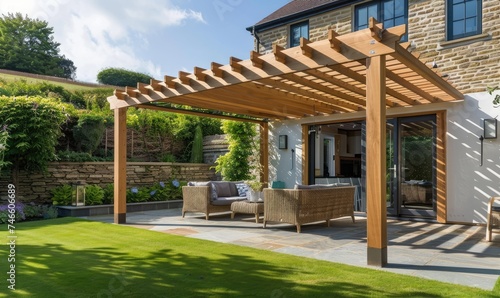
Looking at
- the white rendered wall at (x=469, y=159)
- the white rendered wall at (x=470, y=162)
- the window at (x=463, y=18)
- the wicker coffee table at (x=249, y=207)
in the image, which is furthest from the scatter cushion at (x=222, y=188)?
the window at (x=463, y=18)

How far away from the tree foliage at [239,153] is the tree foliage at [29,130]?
15.6ft

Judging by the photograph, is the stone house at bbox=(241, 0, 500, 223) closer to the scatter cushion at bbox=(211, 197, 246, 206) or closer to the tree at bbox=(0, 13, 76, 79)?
the scatter cushion at bbox=(211, 197, 246, 206)

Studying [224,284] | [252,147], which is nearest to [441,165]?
[252,147]

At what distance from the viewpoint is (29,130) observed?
29.1 feet

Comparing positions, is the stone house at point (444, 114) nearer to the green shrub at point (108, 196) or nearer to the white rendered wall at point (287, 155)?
the white rendered wall at point (287, 155)

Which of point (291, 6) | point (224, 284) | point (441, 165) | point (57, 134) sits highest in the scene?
point (291, 6)

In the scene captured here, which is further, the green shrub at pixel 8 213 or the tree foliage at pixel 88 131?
the tree foliage at pixel 88 131

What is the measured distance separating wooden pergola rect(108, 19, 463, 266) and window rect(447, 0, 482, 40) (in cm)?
152

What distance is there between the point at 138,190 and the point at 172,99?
4.01 metres

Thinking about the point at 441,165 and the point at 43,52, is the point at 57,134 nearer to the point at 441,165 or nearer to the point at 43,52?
the point at 441,165

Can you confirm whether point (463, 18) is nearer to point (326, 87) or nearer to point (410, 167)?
point (410, 167)

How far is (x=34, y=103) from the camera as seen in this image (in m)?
9.08

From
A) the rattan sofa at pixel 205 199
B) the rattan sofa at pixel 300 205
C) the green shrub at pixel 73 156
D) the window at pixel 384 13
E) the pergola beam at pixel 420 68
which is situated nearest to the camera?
the pergola beam at pixel 420 68

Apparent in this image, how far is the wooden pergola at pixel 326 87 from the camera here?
459 cm
